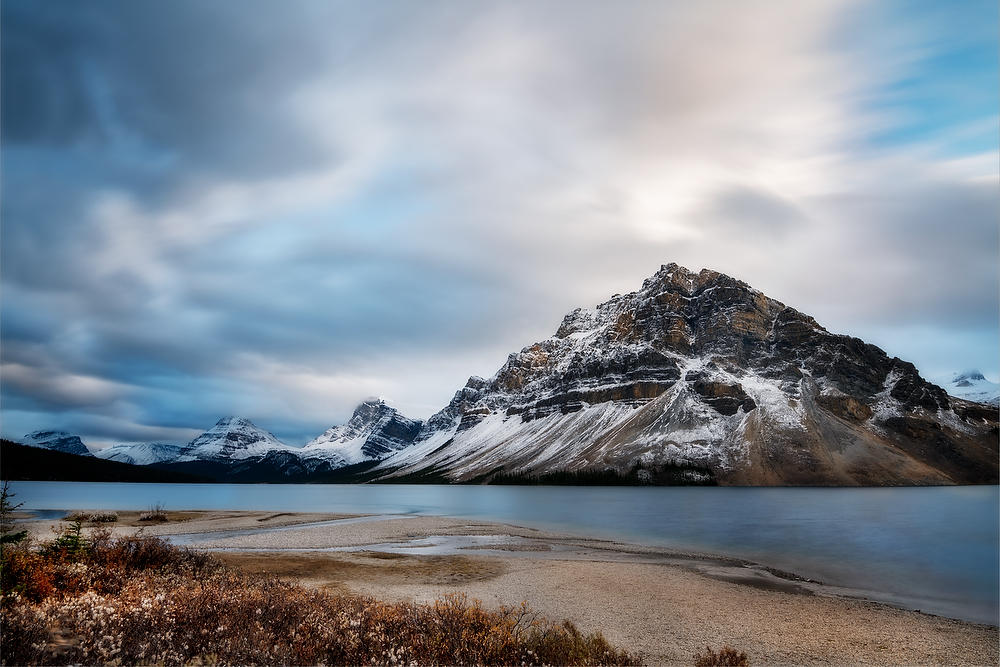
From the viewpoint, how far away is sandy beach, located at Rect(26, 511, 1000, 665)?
784 inches

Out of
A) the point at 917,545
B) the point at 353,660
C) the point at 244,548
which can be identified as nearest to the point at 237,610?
the point at 353,660

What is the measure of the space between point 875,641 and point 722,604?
6.18 meters

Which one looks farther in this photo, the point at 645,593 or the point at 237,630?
the point at 645,593

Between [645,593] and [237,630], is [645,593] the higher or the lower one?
the lower one

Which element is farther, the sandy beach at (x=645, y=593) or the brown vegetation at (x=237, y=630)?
the sandy beach at (x=645, y=593)

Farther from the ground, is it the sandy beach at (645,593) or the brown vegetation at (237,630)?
the brown vegetation at (237,630)

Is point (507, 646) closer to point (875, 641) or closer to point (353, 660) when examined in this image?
point (353, 660)

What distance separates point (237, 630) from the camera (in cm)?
1286

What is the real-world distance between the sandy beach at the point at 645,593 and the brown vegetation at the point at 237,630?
7.20 metres

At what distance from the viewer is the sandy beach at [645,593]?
1992 cm

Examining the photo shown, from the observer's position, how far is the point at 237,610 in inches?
547

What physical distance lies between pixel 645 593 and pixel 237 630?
20552mm

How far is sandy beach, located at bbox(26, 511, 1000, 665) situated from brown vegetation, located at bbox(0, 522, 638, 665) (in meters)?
7.20

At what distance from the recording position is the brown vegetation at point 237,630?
11.5 metres
